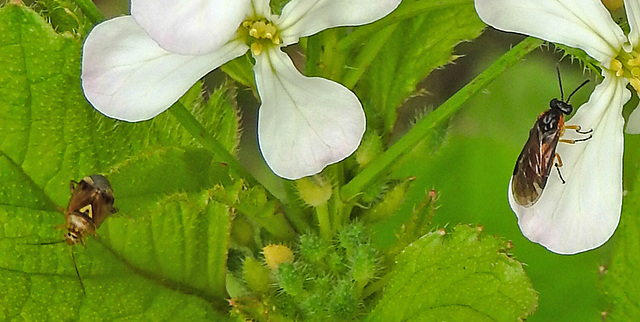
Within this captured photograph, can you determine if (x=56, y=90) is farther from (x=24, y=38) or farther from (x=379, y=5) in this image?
(x=379, y=5)

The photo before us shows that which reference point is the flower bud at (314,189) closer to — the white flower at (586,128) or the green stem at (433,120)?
the green stem at (433,120)

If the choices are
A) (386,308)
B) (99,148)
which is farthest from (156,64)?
(386,308)

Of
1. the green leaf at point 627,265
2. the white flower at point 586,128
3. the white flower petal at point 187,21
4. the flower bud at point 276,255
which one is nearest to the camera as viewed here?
the white flower petal at point 187,21

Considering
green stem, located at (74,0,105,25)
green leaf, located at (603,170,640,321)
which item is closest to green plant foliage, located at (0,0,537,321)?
green stem, located at (74,0,105,25)

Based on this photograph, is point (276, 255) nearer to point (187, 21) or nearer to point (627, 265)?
point (187, 21)

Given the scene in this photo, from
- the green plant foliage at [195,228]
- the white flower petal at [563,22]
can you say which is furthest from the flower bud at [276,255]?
the white flower petal at [563,22]

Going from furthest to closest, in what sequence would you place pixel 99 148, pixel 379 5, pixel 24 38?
pixel 99 148 < pixel 24 38 < pixel 379 5
